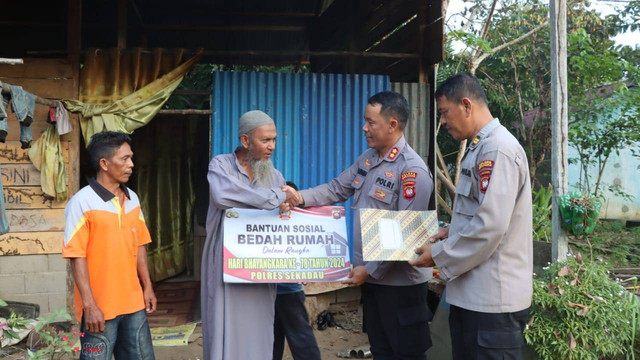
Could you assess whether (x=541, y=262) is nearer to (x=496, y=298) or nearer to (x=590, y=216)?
(x=590, y=216)

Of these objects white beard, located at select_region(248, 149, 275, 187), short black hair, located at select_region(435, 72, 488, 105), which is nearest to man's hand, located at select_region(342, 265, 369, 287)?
white beard, located at select_region(248, 149, 275, 187)

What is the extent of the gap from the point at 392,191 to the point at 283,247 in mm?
778

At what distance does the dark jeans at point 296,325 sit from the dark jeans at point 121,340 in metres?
0.95

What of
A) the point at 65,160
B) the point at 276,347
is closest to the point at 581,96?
the point at 276,347

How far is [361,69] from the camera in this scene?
24.1ft

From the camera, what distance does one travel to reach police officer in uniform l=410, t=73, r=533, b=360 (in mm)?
2520

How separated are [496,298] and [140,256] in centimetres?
227

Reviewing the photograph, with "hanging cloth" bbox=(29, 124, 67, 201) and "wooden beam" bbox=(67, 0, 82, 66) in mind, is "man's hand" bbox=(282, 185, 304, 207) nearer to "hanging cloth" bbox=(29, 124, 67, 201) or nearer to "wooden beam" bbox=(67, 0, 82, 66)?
"hanging cloth" bbox=(29, 124, 67, 201)

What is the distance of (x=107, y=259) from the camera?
315 centimetres

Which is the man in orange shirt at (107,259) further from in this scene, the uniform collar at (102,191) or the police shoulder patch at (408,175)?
the police shoulder patch at (408,175)

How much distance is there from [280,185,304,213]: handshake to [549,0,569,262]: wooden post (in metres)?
1.93

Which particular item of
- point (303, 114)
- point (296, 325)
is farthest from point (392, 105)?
point (303, 114)

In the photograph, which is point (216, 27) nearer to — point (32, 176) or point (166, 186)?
point (166, 186)

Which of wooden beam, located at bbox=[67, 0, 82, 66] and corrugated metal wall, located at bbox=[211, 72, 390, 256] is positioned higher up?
wooden beam, located at bbox=[67, 0, 82, 66]
